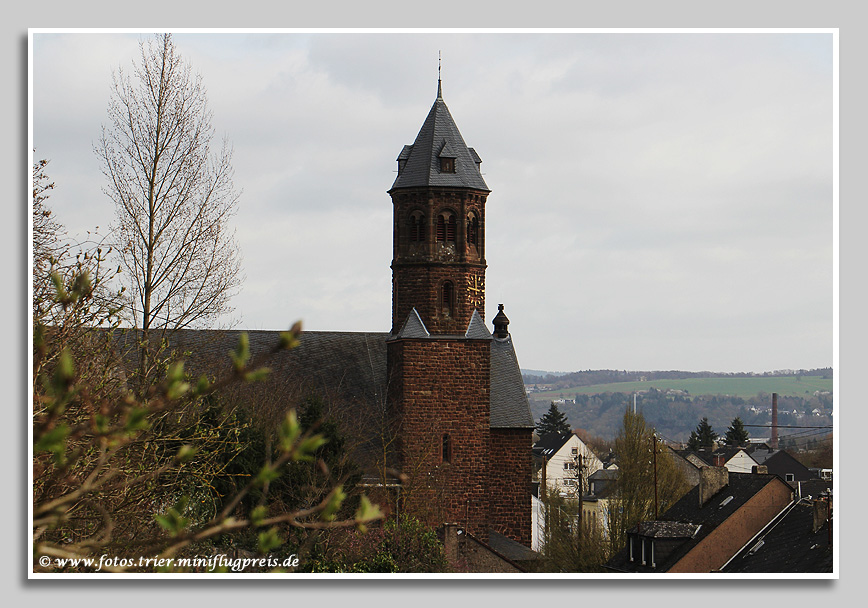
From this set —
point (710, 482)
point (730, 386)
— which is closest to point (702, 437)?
point (730, 386)

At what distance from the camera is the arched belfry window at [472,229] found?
28938 millimetres

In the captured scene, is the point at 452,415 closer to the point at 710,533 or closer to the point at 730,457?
the point at 710,533

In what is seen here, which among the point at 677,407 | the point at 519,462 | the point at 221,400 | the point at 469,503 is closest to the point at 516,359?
the point at 519,462

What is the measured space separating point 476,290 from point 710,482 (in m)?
7.94

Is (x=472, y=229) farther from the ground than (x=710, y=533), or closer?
farther from the ground

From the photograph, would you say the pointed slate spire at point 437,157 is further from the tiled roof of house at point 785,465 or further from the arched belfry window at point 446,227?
the tiled roof of house at point 785,465

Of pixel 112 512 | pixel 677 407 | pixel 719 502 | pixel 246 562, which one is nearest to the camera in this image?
pixel 112 512

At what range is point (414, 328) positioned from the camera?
2816 cm

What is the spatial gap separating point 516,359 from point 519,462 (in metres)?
3.31

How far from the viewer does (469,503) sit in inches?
1097

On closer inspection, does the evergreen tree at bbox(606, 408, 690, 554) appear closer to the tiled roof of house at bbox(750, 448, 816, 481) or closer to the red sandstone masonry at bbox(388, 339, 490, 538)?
the red sandstone masonry at bbox(388, 339, 490, 538)

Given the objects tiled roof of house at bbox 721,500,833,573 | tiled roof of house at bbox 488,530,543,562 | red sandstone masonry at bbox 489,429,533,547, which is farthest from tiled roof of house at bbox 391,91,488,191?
tiled roof of house at bbox 721,500,833,573

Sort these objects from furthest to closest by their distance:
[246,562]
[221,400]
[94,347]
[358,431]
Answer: [358,431] < [221,400] < [246,562] < [94,347]

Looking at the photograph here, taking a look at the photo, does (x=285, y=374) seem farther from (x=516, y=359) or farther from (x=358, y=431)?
(x=516, y=359)
